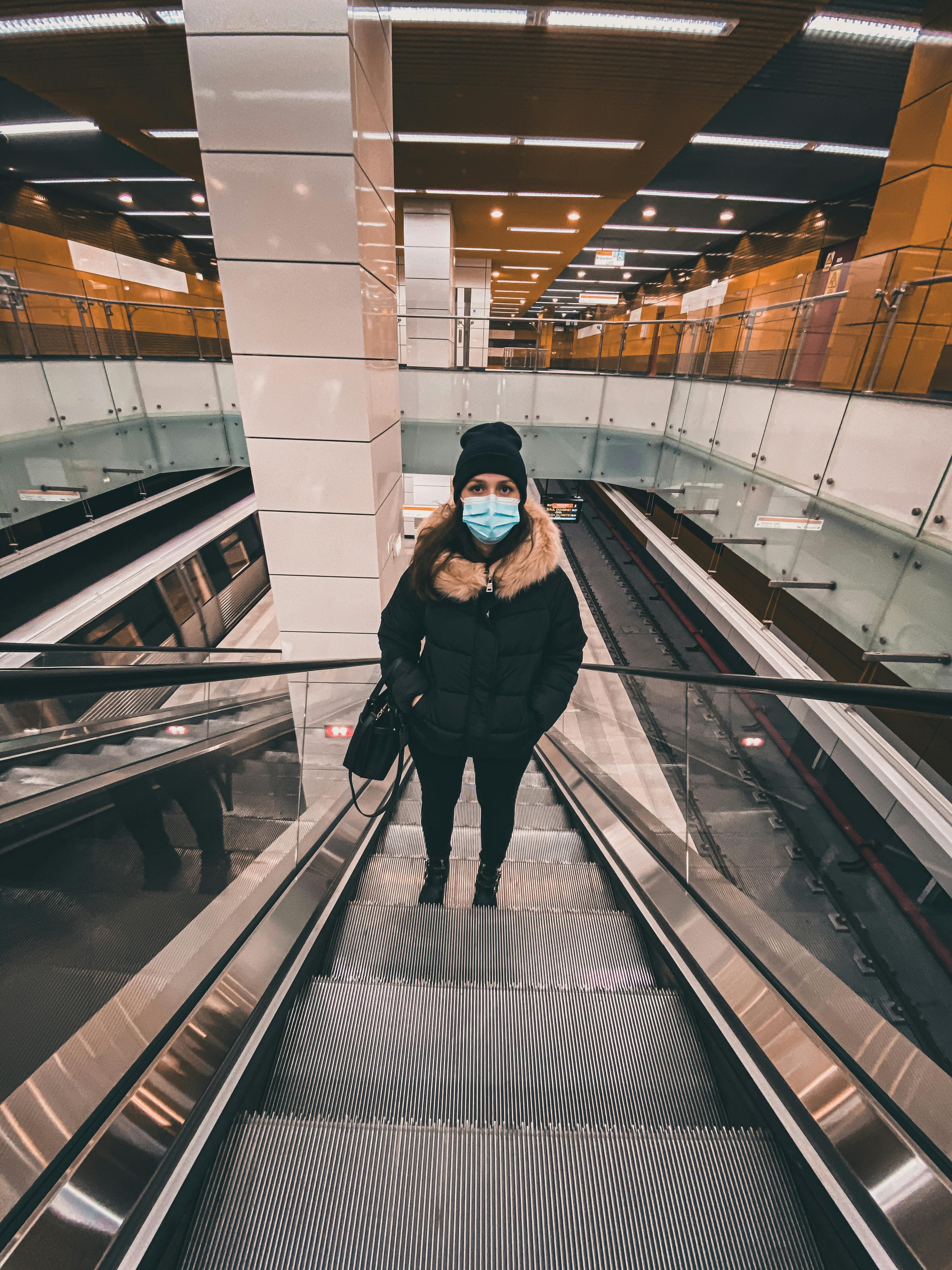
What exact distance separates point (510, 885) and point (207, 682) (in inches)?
64.8

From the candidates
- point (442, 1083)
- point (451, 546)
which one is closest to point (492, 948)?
point (442, 1083)

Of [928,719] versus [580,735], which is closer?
[928,719]

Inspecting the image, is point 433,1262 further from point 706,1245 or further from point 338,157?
point 338,157

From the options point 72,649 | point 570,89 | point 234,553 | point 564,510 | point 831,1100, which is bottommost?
point 234,553

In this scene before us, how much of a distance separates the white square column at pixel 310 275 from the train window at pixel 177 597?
218 inches

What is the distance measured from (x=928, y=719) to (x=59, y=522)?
996 centimetres

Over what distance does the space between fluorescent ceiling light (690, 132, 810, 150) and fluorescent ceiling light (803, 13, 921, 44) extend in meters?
2.50

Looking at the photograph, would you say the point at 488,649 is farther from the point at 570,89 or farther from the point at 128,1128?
the point at 570,89

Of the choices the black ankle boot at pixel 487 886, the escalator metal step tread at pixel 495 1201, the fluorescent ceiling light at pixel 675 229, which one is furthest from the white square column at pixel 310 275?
the fluorescent ceiling light at pixel 675 229

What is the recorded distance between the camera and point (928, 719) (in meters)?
1.50

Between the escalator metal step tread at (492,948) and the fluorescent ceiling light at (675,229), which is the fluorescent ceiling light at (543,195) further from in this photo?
the escalator metal step tread at (492,948)

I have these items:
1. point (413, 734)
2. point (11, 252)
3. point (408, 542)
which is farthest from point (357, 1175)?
point (11, 252)

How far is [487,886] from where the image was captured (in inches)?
88.3

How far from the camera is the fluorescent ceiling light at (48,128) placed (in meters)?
8.52
